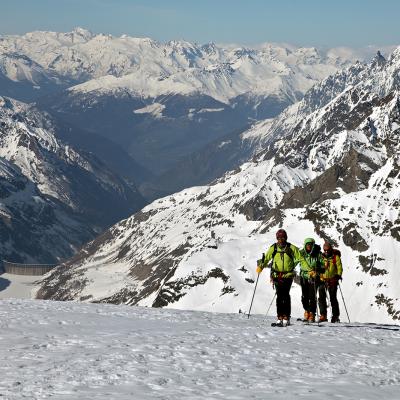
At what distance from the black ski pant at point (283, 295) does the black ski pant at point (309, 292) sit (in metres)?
2.04

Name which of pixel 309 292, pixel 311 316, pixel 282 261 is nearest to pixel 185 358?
pixel 282 261

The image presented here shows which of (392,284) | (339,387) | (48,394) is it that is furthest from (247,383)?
(392,284)

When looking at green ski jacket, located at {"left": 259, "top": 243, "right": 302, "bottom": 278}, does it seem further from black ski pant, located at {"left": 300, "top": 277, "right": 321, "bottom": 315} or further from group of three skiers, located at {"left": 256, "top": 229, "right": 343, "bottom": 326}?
black ski pant, located at {"left": 300, "top": 277, "right": 321, "bottom": 315}

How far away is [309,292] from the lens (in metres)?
37.2

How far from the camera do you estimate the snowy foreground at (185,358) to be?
72.3ft

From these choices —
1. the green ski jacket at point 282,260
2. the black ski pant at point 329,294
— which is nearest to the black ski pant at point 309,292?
the black ski pant at point 329,294

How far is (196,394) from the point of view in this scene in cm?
2150

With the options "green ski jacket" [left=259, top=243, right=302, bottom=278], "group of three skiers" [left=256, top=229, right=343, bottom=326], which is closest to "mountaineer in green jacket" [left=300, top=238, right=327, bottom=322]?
"group of three skiers" [left=256, top=229, right=343, bottom=326]

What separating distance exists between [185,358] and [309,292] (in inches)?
499

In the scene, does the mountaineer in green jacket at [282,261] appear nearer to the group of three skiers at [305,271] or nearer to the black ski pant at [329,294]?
the group of three skiers at [305,271]

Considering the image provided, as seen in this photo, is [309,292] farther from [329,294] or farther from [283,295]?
[283,295]

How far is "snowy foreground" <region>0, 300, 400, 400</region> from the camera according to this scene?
72.3 feet

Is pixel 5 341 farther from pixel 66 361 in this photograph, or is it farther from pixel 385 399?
pixel 385 399

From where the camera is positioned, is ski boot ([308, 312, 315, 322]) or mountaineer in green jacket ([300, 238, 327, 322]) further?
ski boot ([308, 312, 315, 322])
